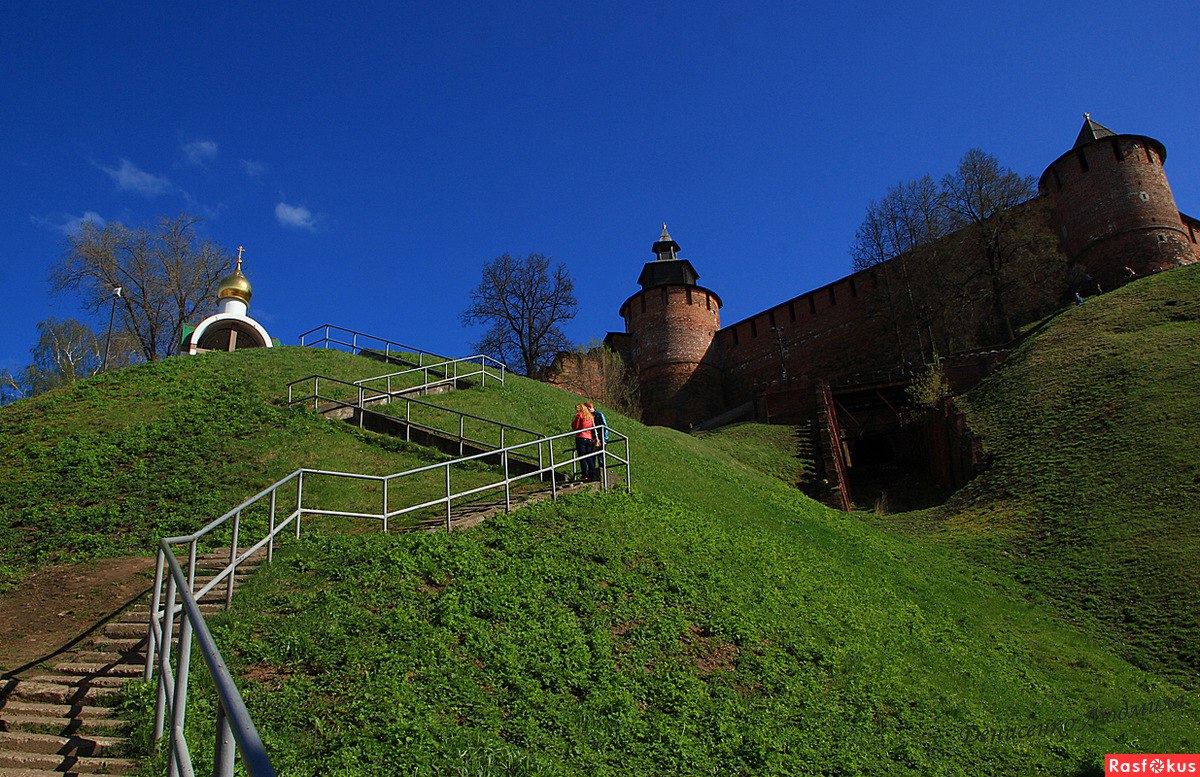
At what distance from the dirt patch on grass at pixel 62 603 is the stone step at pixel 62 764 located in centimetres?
205

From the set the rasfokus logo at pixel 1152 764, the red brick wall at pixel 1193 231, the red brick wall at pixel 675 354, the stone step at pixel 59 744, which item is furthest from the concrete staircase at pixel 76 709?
the red brick wall at pixel 1193 231

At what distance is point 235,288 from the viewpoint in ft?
92.9

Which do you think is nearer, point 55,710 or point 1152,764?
point 55,710

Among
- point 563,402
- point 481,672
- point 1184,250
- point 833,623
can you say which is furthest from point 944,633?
point 1184,250

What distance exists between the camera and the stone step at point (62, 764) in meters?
4.50

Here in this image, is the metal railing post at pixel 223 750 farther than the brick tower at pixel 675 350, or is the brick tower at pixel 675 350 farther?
the brick tower at pixel 675 350

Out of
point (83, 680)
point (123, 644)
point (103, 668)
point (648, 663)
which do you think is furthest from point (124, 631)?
point (648, 663)

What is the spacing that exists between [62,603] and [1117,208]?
40.5m

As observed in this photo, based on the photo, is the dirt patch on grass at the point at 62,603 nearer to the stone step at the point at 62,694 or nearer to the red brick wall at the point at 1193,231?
the stone step at the point at 62,694

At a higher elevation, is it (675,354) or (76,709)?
(675,354)

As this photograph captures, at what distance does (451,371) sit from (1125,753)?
56.3ft

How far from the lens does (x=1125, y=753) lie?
8.16 metres

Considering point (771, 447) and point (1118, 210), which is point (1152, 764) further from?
point (1118, 210)

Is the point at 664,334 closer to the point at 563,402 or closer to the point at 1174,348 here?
the point at 563,402
